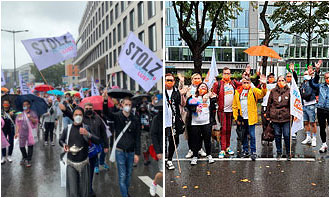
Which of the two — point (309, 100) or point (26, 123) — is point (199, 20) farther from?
point (26, 123)

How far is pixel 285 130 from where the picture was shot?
185 inches

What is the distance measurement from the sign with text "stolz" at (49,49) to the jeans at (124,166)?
1444 mm

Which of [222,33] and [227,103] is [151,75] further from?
[222,33]

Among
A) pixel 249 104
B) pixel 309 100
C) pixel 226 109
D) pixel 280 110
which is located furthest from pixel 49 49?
pixel 309 100

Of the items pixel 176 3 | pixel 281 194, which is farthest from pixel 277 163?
pixel 176 3

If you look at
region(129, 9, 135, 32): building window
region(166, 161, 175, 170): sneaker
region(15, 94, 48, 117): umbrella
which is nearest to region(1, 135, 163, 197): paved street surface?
region(166, 161, 175, 170): sneaker

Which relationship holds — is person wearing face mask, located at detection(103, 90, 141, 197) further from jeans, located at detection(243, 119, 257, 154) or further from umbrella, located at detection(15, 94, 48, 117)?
jeans, located at detection(243, 119, 257, 154)

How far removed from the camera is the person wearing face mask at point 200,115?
4414 mm

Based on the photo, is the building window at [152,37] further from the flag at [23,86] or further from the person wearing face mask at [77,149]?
the person wearing face mask at [77,149]

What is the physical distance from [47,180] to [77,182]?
114 cm

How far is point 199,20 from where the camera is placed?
20.5ft

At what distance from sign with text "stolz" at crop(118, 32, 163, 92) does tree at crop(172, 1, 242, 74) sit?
1.85 meters

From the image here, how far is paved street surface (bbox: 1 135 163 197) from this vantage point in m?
3.85

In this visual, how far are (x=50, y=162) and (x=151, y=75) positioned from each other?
299 cm
